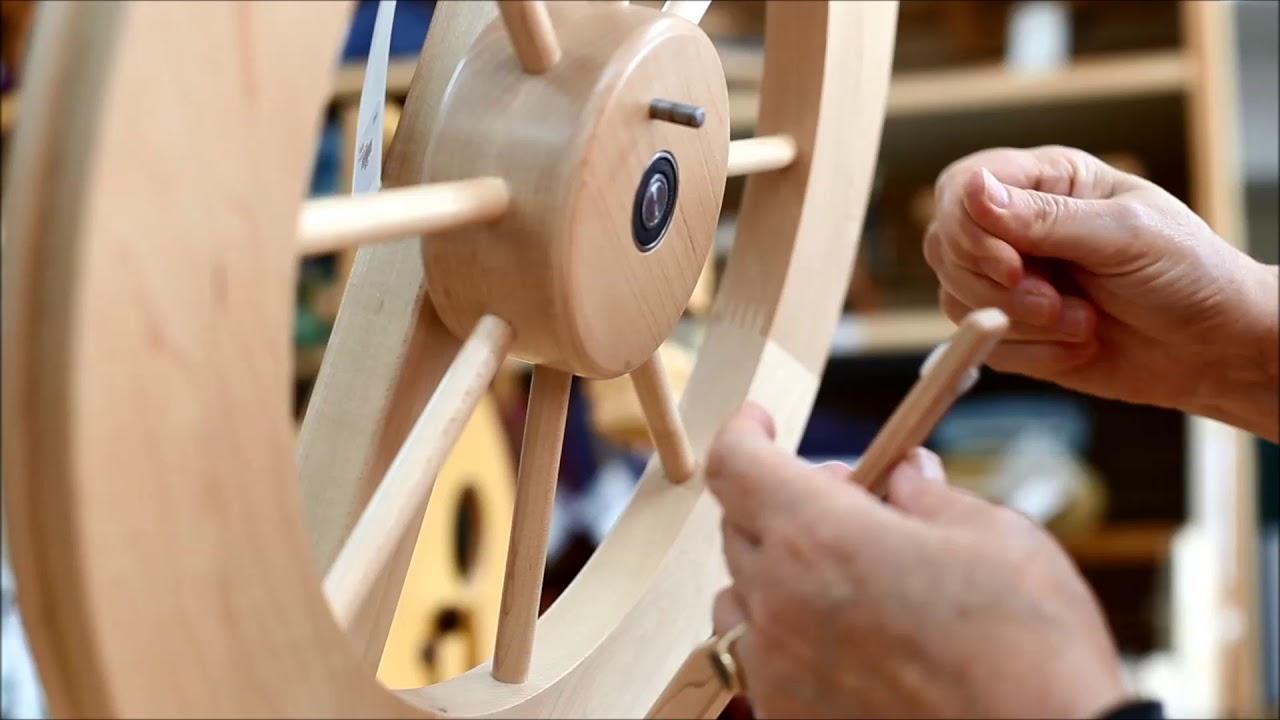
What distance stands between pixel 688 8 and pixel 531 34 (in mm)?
138

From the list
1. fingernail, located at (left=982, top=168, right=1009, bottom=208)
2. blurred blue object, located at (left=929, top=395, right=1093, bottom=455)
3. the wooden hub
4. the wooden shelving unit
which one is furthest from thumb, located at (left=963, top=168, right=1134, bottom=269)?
blurred blue object, located at (left=929, top=395, right=1093, bottom=455)

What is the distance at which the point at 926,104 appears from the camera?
5.28ft

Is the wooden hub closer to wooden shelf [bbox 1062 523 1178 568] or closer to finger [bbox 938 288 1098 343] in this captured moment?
finger [bbox 938 288 1098 343]

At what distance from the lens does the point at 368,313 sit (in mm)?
528

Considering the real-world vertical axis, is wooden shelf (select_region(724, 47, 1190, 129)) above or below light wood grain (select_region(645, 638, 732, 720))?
above

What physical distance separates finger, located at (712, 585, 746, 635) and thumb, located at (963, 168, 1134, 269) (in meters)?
0.24

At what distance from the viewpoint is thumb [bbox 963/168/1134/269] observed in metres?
0.58

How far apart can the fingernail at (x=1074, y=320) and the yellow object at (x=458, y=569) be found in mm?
618

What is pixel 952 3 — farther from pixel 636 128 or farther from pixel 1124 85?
pixel 636 128

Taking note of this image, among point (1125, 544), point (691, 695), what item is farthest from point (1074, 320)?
point (1125, 544)

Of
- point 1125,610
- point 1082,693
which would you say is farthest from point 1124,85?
point 1082,693

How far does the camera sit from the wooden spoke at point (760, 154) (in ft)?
1.92

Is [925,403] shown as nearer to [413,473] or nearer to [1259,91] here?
[413,473]

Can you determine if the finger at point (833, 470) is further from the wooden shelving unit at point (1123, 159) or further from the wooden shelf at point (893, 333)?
the wooden shelf at point (893, 333)
